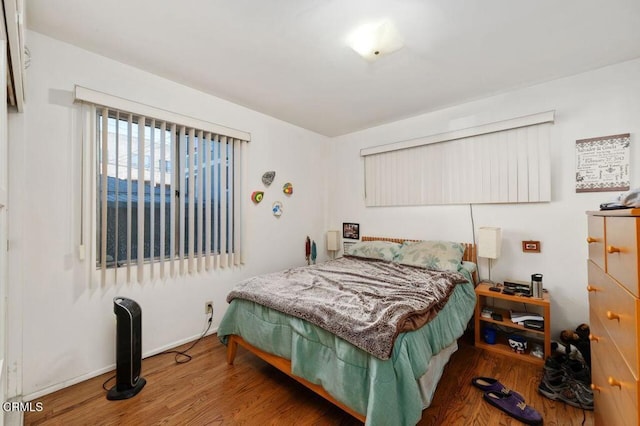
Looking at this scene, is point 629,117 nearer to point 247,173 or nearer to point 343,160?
point 343,160

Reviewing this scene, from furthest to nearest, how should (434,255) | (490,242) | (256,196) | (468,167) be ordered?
(256,196) < (468,167) < (434,255) < (490,242)

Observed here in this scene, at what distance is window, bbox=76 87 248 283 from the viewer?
2107 mm

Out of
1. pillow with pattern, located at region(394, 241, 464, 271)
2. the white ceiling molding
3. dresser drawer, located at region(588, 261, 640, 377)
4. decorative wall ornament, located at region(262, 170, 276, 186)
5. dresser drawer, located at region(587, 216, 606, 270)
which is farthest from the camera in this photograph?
decorative wall ornament, located at region(262, 170, 276, 186)

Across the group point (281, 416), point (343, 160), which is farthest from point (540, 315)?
point (343, 160)

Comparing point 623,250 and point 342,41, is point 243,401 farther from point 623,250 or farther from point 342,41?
point 342,41

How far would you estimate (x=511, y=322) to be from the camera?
2.35m

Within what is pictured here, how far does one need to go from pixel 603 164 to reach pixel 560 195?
37cm

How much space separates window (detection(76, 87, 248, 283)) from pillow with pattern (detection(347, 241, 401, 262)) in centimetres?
146

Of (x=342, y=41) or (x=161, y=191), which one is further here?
(x=161, y=191)

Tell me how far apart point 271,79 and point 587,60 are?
267 centimetres

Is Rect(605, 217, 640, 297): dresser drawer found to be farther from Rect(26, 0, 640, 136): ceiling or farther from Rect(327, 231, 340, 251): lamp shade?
Rect(327, 231, 340, 251): lamp shade

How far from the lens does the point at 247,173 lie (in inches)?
123

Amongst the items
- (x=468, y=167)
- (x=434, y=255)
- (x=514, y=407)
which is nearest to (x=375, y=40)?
(x=468, y=167)

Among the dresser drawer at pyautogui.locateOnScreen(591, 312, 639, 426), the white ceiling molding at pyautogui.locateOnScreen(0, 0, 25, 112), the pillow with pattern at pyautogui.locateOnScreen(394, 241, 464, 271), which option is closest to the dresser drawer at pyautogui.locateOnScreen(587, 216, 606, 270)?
the dresser drawer at pyautogui.locateOnScreen(591, 312, 639, 426)
